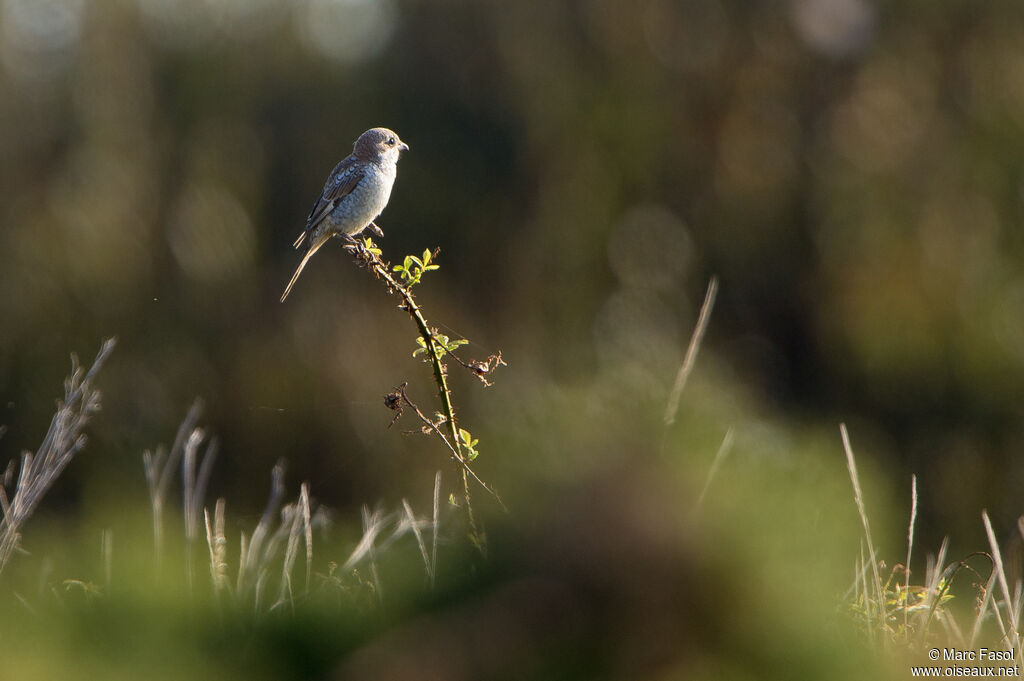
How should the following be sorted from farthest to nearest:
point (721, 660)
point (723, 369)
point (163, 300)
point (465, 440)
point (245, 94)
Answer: point (245, 94) < point (163, 300) < point (723, 369) < point (465, 440) < point (721, 660)

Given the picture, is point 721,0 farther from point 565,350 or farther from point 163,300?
point 163,300

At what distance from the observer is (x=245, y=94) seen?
685 inches

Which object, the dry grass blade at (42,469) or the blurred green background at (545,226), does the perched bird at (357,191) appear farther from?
the blurred green background at (545,226)

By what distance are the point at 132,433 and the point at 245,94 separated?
5.88 metres

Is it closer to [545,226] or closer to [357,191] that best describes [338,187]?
[357,191]

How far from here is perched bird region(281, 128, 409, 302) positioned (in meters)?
5.56

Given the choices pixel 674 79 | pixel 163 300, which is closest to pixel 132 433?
pixel 163 300

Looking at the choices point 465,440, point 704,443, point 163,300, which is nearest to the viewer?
point 704,443

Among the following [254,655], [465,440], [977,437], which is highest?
[254,655]

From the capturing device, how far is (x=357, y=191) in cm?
558

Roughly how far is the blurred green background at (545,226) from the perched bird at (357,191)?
23.5 feet

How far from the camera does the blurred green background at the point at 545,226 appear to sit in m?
13.8

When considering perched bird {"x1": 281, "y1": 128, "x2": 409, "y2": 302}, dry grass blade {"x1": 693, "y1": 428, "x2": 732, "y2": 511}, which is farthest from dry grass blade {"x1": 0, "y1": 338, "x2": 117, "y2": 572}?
dry grass blade {"x1": 693, "y1": 428, "x2": 732, "y2": 511}

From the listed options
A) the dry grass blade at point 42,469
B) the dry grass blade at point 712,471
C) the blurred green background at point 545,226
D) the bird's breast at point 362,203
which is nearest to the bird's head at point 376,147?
the bird's breast at point 362,203
